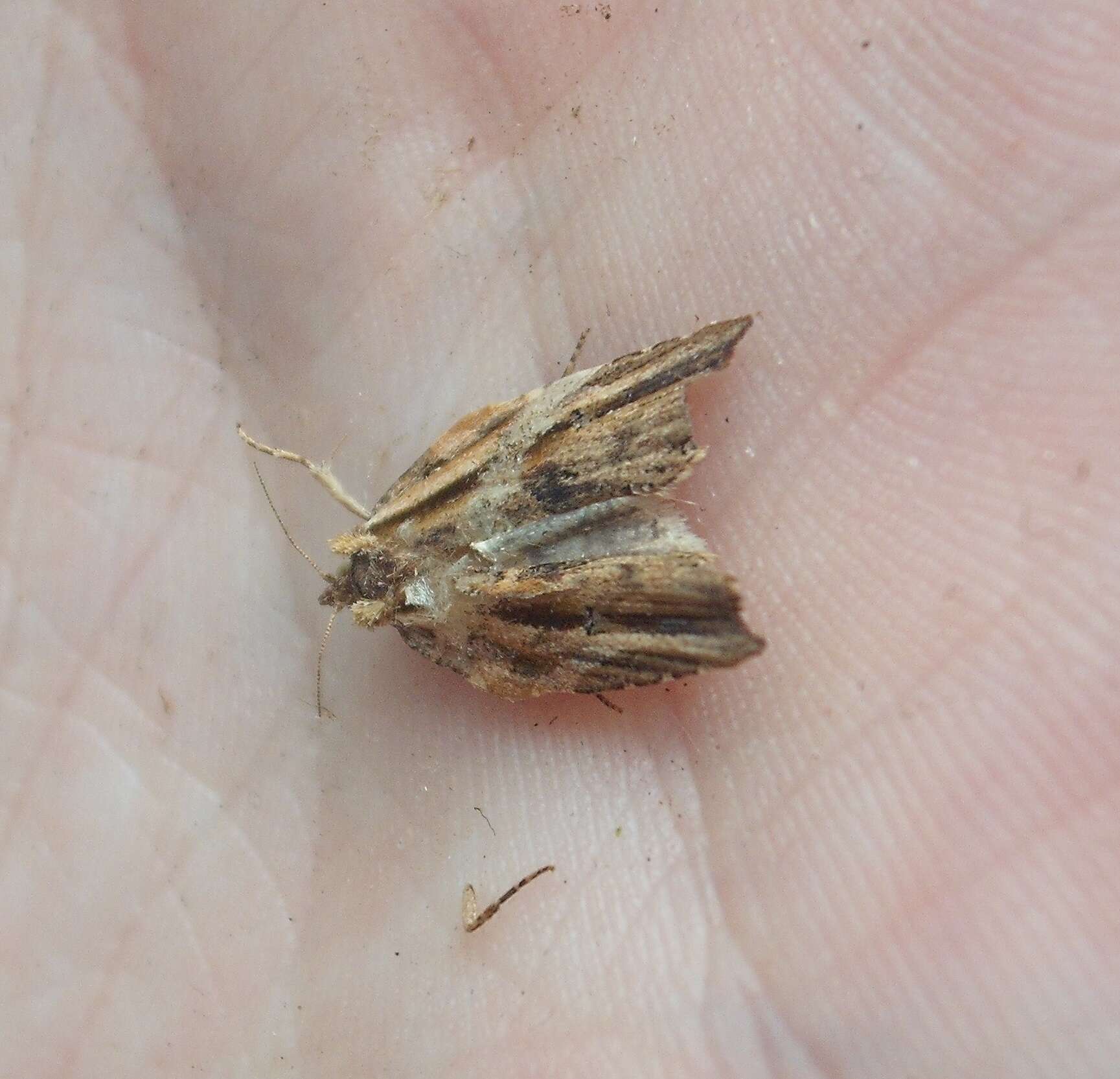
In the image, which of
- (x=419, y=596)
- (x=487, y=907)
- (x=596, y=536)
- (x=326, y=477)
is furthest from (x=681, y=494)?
(x=487, y=907)

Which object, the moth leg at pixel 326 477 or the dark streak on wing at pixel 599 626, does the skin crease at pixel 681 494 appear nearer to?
the moth leg at pixel 326 477

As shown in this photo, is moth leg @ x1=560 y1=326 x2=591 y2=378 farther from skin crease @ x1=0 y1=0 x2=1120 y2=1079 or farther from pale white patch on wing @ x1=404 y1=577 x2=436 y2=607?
pale white patch on wing @ x1=404 y1=577 x2=436 y2=607

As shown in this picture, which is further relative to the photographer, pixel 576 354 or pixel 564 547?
pixel 576 354

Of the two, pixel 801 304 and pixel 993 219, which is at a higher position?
pixel 993 219

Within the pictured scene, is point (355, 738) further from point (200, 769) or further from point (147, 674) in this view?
point (147, 674)

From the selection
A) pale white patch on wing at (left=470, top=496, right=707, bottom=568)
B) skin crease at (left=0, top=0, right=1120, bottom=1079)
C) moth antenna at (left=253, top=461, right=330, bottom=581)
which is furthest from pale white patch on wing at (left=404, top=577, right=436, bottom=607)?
moth antenna at (left=253, top=461, right=330, bottom=581)

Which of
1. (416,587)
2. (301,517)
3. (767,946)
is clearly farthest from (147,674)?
(767,946)

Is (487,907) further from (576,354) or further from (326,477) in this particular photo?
(576,354)

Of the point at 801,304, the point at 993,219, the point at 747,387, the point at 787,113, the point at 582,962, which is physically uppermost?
the point at 787,113
